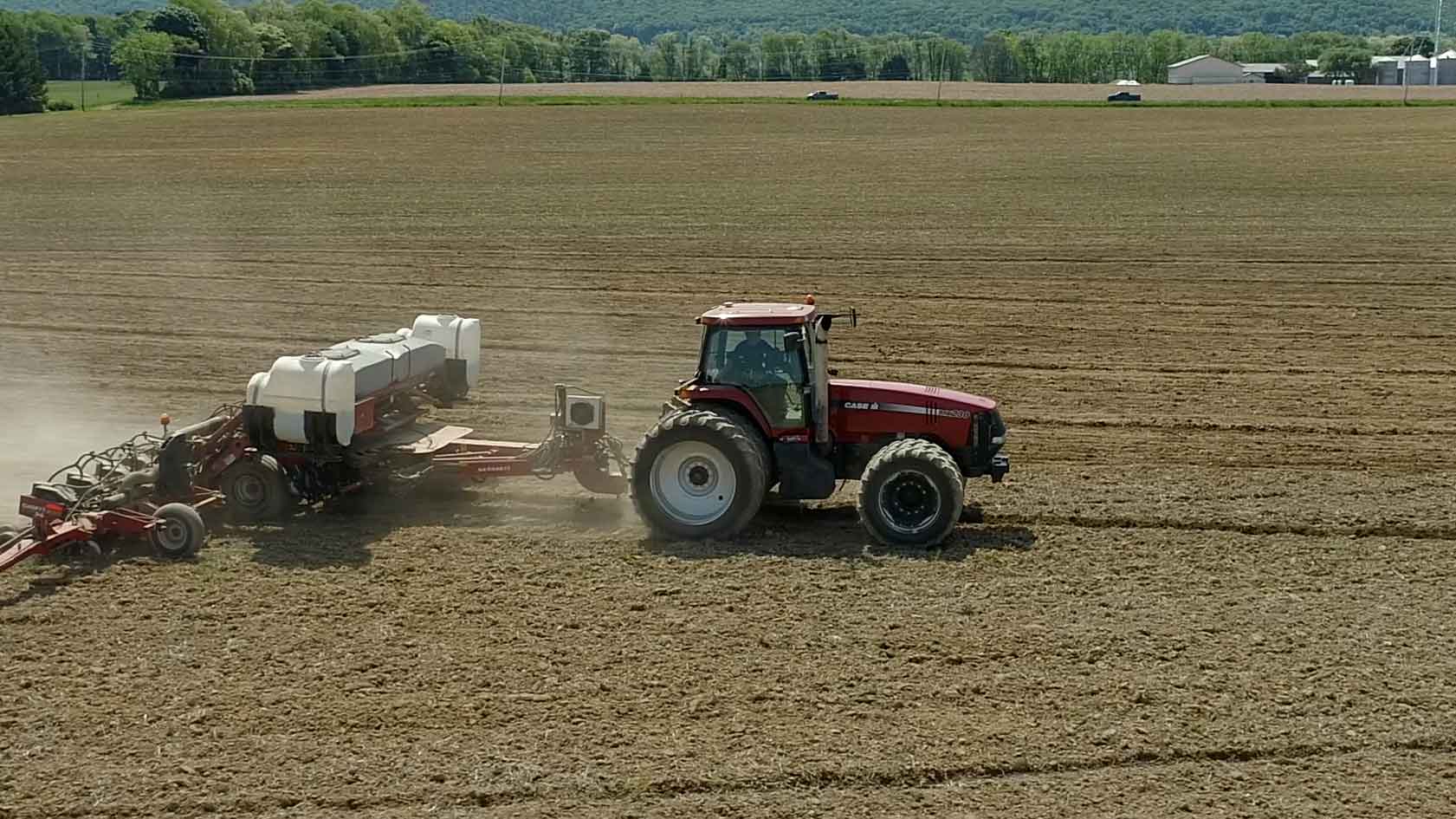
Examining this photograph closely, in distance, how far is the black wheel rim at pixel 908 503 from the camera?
12.4m

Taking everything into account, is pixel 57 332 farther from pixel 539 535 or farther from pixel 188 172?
pixel 188 172

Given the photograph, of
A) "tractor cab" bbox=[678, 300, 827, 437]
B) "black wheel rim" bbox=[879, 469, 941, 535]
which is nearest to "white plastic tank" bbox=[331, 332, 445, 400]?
"tractor cab" bbox=[678, 300, 827, 437]

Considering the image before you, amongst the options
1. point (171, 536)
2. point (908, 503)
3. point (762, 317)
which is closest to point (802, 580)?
point (908, 503)

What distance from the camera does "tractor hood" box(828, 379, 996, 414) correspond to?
12.8 meters

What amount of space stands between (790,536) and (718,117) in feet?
197

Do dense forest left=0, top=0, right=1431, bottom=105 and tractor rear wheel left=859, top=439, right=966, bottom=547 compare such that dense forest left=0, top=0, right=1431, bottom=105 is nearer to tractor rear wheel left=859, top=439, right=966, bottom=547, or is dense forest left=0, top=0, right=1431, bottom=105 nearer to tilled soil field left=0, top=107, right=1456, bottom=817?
tilled soil field left=0, top=107, right=1456, bottom=817

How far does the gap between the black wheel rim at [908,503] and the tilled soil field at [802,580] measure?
24 cm

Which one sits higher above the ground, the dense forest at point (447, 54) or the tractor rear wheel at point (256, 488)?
the dense forest at point (447, 54)

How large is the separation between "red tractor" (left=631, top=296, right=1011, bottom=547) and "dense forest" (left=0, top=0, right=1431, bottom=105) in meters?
81.6

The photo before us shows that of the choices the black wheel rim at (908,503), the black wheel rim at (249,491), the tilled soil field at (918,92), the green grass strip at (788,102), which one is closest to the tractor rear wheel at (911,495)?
the black wheel rim at (908,503)

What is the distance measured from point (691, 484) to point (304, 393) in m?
3.15

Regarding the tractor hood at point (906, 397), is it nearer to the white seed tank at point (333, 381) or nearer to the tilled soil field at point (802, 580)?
the tilled soil field at point (802, 580)

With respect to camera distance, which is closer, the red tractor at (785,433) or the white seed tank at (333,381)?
the red tractor at (785,433)

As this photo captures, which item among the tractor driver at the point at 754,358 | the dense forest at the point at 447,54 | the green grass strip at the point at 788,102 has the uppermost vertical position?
the dense forest at the point at 447,54
